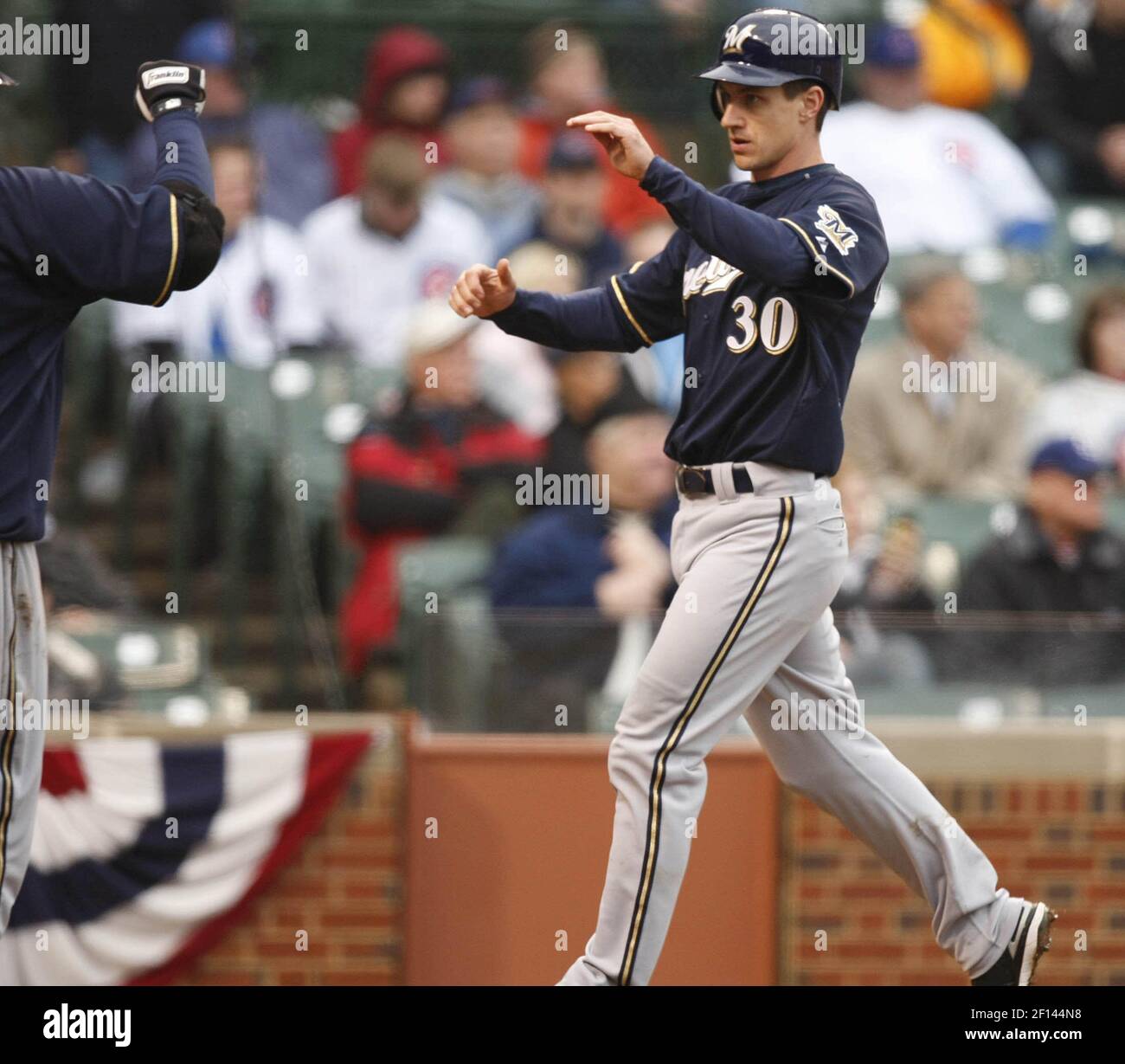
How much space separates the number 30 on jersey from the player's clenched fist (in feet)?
1.74

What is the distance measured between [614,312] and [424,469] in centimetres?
291

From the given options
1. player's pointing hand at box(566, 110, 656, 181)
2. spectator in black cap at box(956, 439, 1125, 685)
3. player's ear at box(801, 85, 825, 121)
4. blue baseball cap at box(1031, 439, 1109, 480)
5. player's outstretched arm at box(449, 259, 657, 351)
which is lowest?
spectator in black cap at box(956, 439, 1125, 685)

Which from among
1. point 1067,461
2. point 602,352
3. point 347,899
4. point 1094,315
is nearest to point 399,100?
point 602,352

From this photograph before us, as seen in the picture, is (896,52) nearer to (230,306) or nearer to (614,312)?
(230,306)

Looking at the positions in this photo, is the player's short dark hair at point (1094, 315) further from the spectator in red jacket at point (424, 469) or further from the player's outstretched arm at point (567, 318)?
the player's outstretched arm at point (567, 318)

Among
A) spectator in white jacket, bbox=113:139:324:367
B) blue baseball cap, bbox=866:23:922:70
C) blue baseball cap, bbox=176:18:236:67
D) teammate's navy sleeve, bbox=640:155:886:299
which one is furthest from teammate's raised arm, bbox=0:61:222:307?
blue baseball cap, bbox=866:23:922:70

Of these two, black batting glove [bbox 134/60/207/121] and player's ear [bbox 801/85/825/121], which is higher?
black batting glove [bbox 134/60/207/121]

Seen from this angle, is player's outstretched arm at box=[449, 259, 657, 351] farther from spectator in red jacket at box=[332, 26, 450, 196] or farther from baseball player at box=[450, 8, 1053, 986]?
spectator in red jacket at box=[332, 26, 450, 196]

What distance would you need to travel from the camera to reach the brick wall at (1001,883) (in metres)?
5.79

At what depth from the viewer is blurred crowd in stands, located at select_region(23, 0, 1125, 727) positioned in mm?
6332

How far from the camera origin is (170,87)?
4082 mm

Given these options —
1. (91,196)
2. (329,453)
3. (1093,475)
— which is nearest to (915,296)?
(1093,475)
